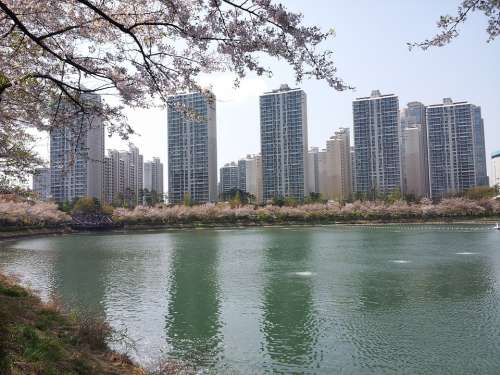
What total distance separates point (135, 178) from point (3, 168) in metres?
70.7

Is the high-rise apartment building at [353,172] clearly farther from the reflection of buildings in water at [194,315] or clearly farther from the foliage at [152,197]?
the reflection of buildings in water at [194,315]

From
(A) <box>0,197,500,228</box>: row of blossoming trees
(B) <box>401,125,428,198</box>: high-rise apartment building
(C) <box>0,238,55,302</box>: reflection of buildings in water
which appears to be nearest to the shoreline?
(A) <box>0,197,500,228</box>: row of blossoming trees

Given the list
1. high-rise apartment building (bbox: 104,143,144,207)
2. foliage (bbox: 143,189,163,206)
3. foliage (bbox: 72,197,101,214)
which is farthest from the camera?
foliage (bbox: 143,189,163,206)

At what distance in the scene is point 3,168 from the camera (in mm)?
8164

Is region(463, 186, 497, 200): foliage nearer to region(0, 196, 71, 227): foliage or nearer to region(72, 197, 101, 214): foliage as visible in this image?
region(72, 197, 101, 214): foliage

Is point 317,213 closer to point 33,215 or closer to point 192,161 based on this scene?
point 192,161

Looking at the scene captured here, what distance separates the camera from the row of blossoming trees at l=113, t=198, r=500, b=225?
159ft

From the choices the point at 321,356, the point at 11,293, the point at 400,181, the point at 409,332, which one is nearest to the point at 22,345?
the point at 321,356

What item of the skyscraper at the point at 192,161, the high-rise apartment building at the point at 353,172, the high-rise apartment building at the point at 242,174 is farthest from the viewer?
the high-rise apartment building at the point at 242,174

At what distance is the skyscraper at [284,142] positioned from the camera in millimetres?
64562

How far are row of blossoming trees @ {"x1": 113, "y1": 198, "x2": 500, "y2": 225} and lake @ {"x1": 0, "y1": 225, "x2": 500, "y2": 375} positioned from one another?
107ft

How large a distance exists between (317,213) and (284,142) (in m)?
18.8

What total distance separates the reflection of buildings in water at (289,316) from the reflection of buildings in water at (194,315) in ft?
3.16

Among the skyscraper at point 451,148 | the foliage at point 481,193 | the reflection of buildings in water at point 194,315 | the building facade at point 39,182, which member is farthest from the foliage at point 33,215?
the skyscraper at point 451,148
